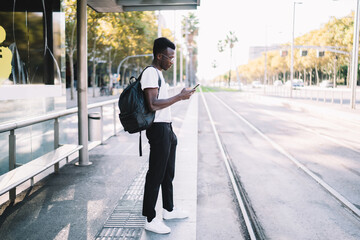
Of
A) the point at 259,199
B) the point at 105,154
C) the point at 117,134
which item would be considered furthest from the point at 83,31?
the point at 117,134

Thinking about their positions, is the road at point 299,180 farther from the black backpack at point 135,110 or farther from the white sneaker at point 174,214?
the black backpack at point 135,110

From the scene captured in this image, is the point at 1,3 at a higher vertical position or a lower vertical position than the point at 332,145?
higher

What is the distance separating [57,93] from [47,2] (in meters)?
1.65

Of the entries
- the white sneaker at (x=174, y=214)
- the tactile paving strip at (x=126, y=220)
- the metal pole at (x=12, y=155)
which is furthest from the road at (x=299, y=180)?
the metal pole at (x=12, y=155)

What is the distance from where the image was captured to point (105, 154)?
777 cm

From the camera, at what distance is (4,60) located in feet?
17.6

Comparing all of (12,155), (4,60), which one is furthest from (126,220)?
(4,60)

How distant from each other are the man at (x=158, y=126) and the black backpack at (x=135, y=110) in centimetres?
6

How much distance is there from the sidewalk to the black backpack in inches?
43.4

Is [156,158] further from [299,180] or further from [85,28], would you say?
[85,28]

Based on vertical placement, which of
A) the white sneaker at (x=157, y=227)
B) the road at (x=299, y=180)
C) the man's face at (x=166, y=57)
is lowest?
the road at (x=299, y=180)

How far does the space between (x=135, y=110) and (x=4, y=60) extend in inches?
116

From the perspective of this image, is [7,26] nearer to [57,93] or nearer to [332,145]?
[57,93]

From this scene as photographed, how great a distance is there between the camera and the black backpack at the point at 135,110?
344 cm
